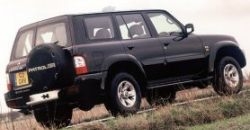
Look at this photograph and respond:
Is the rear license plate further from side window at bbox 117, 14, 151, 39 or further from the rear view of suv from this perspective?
side window at bbox 117, 14, 151, 39

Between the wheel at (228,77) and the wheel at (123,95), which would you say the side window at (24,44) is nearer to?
the wheel at (123,95)

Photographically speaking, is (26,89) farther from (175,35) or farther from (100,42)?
(175,35)

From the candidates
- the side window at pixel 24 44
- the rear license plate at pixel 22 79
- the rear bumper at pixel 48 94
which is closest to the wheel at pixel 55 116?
the rear bumper at pixel 48 94

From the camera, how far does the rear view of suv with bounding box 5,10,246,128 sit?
9078 millimetres

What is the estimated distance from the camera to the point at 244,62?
41.0 ft

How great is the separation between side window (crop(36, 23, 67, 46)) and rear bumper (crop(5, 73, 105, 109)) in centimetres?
70

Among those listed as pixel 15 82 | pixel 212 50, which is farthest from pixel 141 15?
pixel 15 82

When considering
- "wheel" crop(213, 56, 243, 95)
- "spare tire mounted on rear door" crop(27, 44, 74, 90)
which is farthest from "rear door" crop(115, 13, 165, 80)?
"wheel" crop(213, 56, 243, 95)

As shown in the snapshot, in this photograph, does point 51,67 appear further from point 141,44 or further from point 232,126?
point 232,126

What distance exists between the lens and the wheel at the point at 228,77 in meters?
11.5

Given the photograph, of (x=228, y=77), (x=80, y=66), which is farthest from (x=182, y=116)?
(x=228, y=77)

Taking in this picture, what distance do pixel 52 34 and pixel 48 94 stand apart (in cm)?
110

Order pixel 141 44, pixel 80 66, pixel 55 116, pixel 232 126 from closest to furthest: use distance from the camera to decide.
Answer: pixel 232 126 → pixel 80 66 → pixel 55 116 → pixel 141 44

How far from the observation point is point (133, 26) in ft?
34.2
